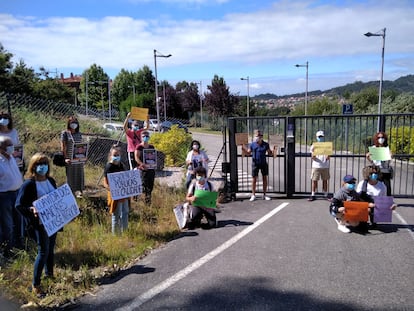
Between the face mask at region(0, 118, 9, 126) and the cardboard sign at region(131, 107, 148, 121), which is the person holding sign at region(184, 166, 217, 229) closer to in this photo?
the cardboard sign at region(131, 107, 148, 121)

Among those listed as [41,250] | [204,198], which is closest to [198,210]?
[204,198]

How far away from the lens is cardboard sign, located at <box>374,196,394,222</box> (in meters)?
6.75

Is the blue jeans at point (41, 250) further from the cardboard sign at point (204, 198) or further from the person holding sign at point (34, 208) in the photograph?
the cardboard sign at point (204, 198)

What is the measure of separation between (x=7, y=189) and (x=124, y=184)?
5.86 ft

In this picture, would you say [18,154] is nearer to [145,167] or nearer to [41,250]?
[145,167]

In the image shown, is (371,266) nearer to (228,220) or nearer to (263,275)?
(263,275)

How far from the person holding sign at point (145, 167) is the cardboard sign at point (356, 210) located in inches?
160

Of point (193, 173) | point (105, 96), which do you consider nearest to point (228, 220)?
point (193, 173)

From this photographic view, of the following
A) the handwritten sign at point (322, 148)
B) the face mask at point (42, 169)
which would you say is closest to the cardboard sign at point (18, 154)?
the face mask at point (42, 169)

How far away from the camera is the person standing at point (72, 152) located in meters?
8.02

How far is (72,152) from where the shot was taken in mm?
8016

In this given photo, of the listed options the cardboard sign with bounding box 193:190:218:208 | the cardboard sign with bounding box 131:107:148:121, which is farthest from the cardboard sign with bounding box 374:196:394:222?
the cardboard sign with bounding box 131:107:148:121

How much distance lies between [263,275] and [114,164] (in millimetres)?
3121

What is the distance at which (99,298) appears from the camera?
456 cm
